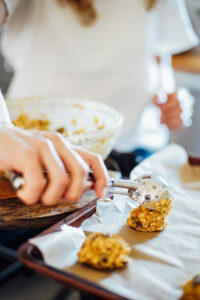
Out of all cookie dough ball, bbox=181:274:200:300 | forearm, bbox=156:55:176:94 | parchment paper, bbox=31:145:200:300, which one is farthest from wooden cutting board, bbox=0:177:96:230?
forearm, bbox=156:55:176:94

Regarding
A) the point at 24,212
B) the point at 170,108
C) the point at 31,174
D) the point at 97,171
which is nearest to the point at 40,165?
the point at 31,174

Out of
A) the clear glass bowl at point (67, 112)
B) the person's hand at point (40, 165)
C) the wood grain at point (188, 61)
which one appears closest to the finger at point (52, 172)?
the person's hand at point (40, 165)

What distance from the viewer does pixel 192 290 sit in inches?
18.7

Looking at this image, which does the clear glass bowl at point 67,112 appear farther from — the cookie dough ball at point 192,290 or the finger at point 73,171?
the cookie dough ball at point 192,290

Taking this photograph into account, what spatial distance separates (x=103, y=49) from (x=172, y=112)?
405mm

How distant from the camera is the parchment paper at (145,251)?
513mm

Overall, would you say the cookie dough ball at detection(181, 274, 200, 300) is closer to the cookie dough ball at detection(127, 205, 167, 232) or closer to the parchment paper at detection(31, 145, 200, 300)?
the parchment paper at detection(31, 145, 200, 300)

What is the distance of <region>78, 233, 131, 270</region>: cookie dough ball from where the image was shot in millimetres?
538

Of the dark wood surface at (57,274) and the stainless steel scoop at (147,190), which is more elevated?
the dark wood surface at (57,274)

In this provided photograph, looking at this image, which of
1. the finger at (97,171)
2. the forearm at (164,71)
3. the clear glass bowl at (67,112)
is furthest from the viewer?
the forearm at (164,71)

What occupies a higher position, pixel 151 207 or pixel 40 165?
pixel 40 165

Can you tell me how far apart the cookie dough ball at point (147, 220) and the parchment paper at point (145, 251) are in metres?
0.01

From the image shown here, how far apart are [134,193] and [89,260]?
186 mm

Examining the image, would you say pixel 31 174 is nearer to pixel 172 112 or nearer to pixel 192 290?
pixel 192 290
